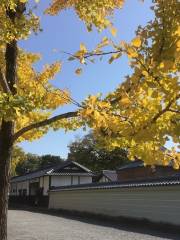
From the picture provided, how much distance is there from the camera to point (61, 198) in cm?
3703

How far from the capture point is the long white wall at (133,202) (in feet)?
65.1

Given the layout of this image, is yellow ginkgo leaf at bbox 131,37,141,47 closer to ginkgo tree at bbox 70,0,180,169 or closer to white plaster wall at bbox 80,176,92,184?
ginkgo tree at bbox 70,0,180,169

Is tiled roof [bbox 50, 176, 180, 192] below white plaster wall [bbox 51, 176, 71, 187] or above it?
below

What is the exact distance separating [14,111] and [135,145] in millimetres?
1691

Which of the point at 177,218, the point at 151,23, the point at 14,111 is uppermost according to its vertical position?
the point at 151,23

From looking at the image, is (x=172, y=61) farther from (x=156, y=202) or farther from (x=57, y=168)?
(x=57, y=168)

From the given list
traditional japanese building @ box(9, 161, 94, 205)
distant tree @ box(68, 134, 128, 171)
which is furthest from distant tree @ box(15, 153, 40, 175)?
traditional japanese building @ box(9, 161, 94, 205)

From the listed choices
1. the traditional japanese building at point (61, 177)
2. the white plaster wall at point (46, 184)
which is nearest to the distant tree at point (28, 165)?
the traditional japanese building at point (61, 177)

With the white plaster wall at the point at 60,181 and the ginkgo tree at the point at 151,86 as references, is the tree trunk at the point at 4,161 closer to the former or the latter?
the ginkgo tree at the point at 151,86

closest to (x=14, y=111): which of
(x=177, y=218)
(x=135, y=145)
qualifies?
(x=135, y=145)

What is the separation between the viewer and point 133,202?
920 inches

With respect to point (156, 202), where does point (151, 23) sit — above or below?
above

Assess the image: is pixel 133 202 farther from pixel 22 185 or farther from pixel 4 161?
pixel 22 185

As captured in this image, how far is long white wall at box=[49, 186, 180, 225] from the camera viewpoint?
1984cm
